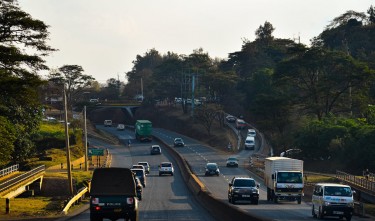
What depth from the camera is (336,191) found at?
41.4 meters

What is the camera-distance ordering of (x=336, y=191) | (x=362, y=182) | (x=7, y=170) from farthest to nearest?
(x=7, y=170)
(x=362, y=182)
(x=336, y=191)

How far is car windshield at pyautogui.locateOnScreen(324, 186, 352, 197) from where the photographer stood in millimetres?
41281

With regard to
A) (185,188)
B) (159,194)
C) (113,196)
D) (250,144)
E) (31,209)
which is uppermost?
(113,196)

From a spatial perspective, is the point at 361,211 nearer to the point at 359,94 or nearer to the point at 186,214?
the point at 186,214

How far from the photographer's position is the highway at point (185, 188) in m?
44.4

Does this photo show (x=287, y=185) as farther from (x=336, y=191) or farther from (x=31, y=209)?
(x=31, y=209)

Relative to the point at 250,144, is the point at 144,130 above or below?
above

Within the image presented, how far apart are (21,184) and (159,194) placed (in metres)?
12.6

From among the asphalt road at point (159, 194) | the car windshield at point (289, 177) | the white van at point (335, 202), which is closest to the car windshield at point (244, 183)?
the asphalt road at point (159, 194)

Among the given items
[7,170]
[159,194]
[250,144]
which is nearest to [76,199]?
[159,194]

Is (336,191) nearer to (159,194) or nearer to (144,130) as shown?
(159,194)

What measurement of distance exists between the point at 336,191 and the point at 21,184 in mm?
35511

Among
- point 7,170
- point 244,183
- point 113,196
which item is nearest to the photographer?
point 113,196

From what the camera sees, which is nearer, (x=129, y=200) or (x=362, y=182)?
(x=129, y=200)
